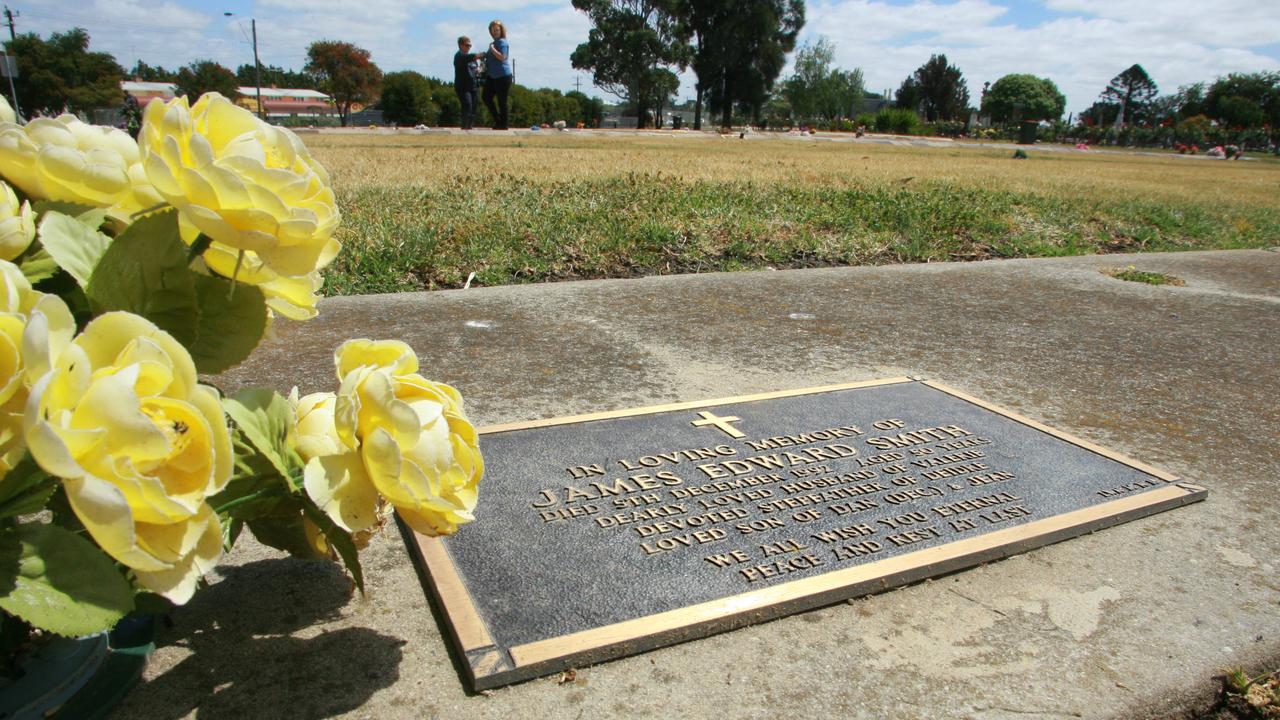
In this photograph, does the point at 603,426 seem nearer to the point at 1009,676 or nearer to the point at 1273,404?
the point at 1009,676

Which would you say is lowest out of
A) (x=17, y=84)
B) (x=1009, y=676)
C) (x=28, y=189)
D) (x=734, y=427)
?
(x=1009, y=676)

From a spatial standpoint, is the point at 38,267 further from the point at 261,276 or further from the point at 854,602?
the point at 854,602

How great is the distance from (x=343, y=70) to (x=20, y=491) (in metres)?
63.3

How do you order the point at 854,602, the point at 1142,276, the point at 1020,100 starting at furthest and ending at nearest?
the point at 1020,100 < the point at 1142,276 < the point at 854,602

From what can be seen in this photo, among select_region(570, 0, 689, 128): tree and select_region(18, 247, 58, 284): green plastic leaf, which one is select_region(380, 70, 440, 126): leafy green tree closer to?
select_region(570, 0, 689, 128): tree

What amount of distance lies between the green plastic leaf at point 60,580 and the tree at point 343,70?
201 ft

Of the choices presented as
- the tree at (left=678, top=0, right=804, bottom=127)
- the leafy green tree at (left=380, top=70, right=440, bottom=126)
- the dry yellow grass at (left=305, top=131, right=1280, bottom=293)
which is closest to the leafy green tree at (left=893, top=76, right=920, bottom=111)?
the tree at (left=678, top=0, right=804, bottom=127)

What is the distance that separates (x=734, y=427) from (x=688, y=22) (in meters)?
54.6

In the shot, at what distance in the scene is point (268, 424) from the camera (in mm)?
958

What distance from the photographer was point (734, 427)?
2521 millimetres

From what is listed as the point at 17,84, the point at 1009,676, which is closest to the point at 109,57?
the point at 17,84

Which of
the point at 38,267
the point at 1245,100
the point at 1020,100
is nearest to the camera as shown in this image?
the point at 38,267

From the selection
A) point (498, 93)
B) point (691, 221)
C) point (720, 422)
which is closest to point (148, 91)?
point (498, 93)

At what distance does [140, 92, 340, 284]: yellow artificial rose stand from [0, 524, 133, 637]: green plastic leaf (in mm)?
311
